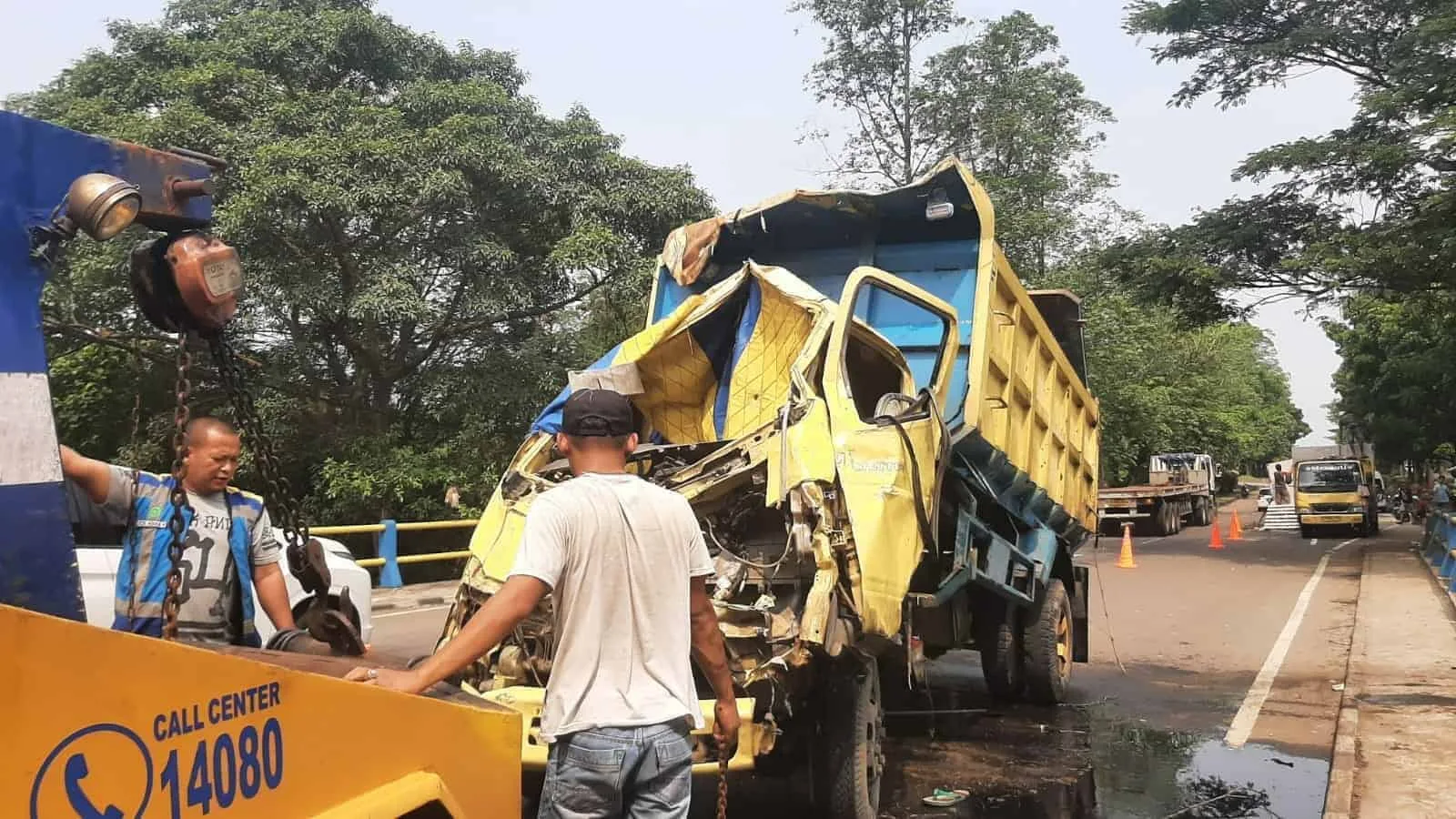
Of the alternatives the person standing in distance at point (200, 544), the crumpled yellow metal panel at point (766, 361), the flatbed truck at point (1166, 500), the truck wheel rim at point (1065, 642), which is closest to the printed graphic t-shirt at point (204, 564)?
the person standing in distance at point (200, 544)

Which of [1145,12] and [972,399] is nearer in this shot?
[972,399]

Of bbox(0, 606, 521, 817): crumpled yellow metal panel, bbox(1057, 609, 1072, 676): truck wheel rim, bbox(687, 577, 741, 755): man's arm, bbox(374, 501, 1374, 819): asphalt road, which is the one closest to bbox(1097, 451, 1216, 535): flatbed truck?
bbox(374, 501, 1374, 819): asphalt road

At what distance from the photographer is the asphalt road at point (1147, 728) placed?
5613 millimetres

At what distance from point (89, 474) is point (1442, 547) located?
62.8 feet

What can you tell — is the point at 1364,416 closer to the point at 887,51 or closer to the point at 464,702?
the point at 887,51

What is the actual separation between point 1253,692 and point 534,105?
12.7 m

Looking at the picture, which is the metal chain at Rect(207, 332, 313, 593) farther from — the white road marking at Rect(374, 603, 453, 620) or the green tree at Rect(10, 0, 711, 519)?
the green tree at Rect(10, 0, 711, 519)

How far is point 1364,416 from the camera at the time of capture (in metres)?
40.2

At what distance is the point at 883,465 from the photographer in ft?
15.8

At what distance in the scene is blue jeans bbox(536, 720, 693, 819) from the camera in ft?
8.49

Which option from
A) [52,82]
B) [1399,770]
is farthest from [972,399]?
[52,82]

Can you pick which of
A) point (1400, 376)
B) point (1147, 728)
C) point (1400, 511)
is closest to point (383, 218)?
point (1147, 728)

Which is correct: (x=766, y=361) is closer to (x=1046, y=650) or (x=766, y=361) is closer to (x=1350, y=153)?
(x=1046, y=650)

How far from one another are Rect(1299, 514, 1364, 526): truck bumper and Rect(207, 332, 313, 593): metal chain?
95.1 ft
